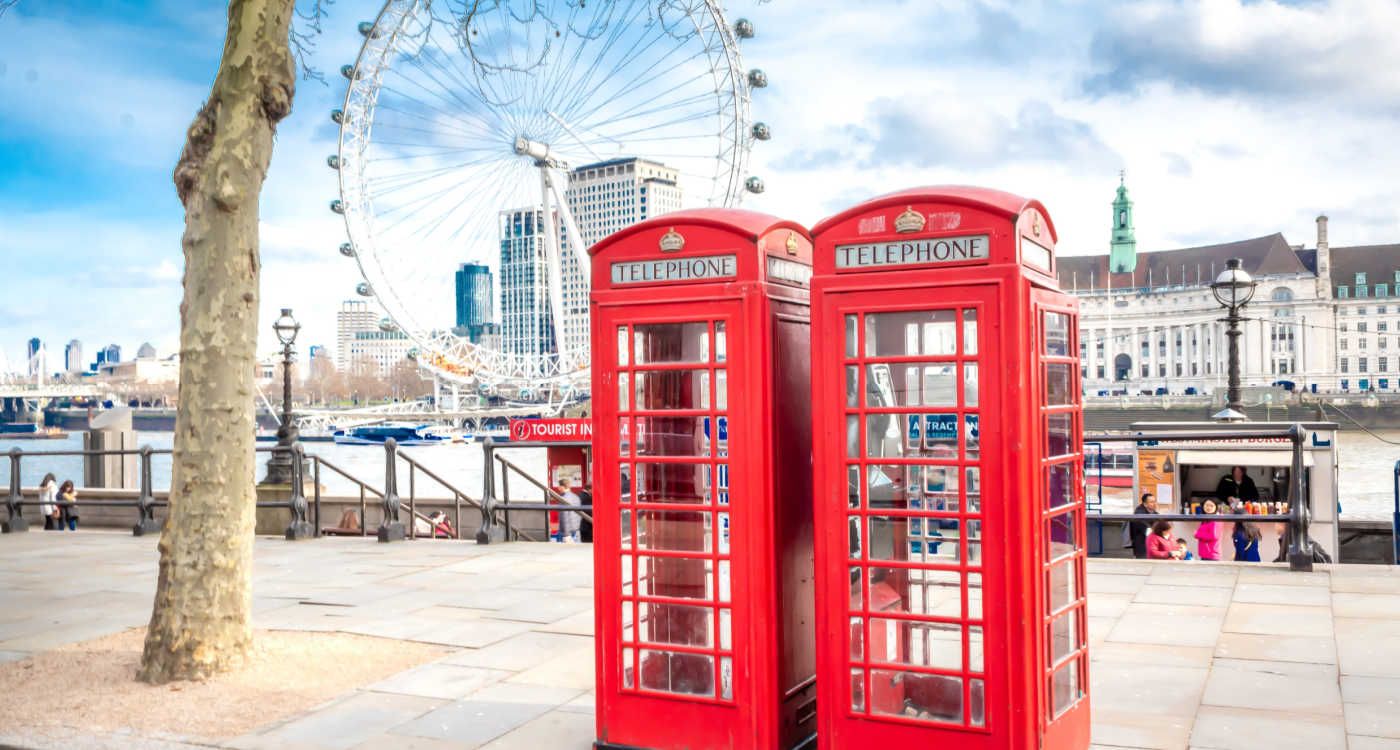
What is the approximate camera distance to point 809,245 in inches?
189

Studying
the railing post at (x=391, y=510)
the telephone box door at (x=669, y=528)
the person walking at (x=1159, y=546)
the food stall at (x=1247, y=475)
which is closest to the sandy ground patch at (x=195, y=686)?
the telephone box door at (x=669, y=528)

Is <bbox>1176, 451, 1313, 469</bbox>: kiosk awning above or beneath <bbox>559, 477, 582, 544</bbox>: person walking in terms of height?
above

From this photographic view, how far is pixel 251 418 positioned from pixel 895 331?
13.7ft

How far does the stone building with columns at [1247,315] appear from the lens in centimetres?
11962

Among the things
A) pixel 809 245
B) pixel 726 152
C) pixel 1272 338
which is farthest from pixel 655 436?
pixel 1272 338

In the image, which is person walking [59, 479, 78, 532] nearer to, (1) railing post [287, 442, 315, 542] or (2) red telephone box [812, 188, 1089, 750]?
(1) railing post [287, 442, 315, 542]

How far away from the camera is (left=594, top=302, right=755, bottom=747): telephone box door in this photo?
4340 mm

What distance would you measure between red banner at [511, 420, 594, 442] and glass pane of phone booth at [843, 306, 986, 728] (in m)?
10.8

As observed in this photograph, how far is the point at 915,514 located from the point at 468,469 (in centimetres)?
4732

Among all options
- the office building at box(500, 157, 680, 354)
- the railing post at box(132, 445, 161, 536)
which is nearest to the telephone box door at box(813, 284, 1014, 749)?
the railing post at box(132, 445, 161, 536)

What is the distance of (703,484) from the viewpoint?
445cm

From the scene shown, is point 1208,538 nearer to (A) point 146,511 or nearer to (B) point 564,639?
(B) point 564,639

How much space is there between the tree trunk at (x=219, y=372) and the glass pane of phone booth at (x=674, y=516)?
294 cm

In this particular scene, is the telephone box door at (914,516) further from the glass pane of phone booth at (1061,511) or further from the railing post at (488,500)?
the railing post at (488,500)
